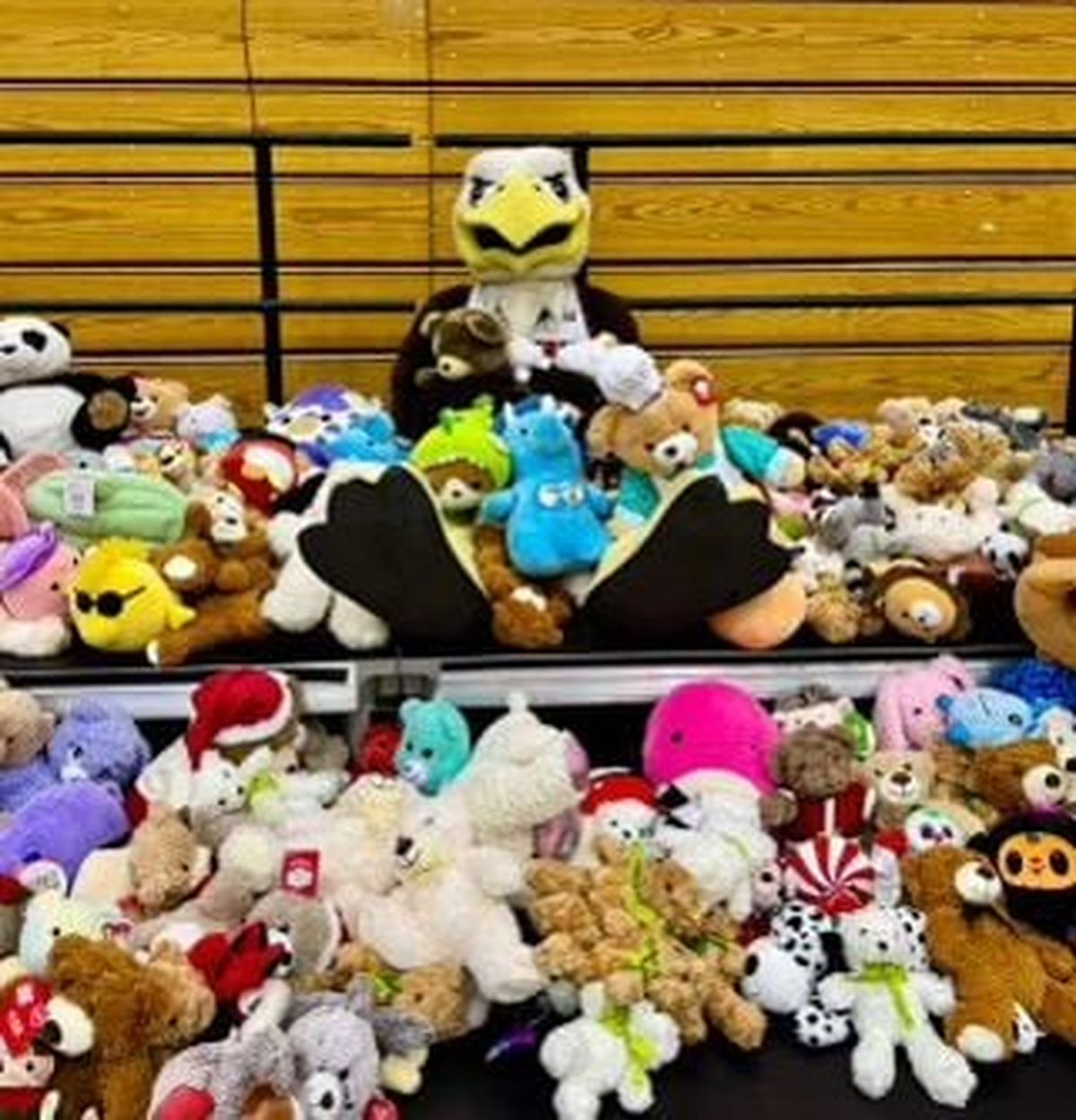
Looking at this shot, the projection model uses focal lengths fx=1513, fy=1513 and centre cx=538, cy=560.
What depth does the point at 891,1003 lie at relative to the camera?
142cm

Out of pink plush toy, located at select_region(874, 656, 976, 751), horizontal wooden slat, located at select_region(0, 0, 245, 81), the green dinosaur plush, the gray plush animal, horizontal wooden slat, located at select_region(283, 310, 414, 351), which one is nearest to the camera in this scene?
the gray plush animal

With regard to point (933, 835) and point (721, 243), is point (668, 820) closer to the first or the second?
point (933, 835)

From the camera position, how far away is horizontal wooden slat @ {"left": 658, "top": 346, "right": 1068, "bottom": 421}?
3.98 m

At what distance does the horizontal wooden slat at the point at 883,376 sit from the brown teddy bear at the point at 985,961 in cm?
252

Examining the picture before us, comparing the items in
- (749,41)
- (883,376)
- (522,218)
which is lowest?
(883,376)

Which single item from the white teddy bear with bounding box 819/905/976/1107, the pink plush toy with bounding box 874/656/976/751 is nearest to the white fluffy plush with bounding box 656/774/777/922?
the white teddy bear with bounding box 819/905/976/1107

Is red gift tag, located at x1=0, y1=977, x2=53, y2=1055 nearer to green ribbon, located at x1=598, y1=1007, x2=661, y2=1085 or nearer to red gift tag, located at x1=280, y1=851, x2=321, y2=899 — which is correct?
red gift tag, located at x1=280, y1=851, x2=321, y2=899

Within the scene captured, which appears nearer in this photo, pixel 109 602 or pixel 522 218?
pixel 109 602

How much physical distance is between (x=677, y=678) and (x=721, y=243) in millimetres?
2324

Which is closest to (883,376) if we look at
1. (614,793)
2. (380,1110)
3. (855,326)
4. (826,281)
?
(855,326)

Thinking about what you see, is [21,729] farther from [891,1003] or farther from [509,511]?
[891,1003]

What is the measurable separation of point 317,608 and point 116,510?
34cm

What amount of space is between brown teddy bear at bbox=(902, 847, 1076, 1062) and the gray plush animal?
1.65 feet

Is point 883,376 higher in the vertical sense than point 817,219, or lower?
lower
